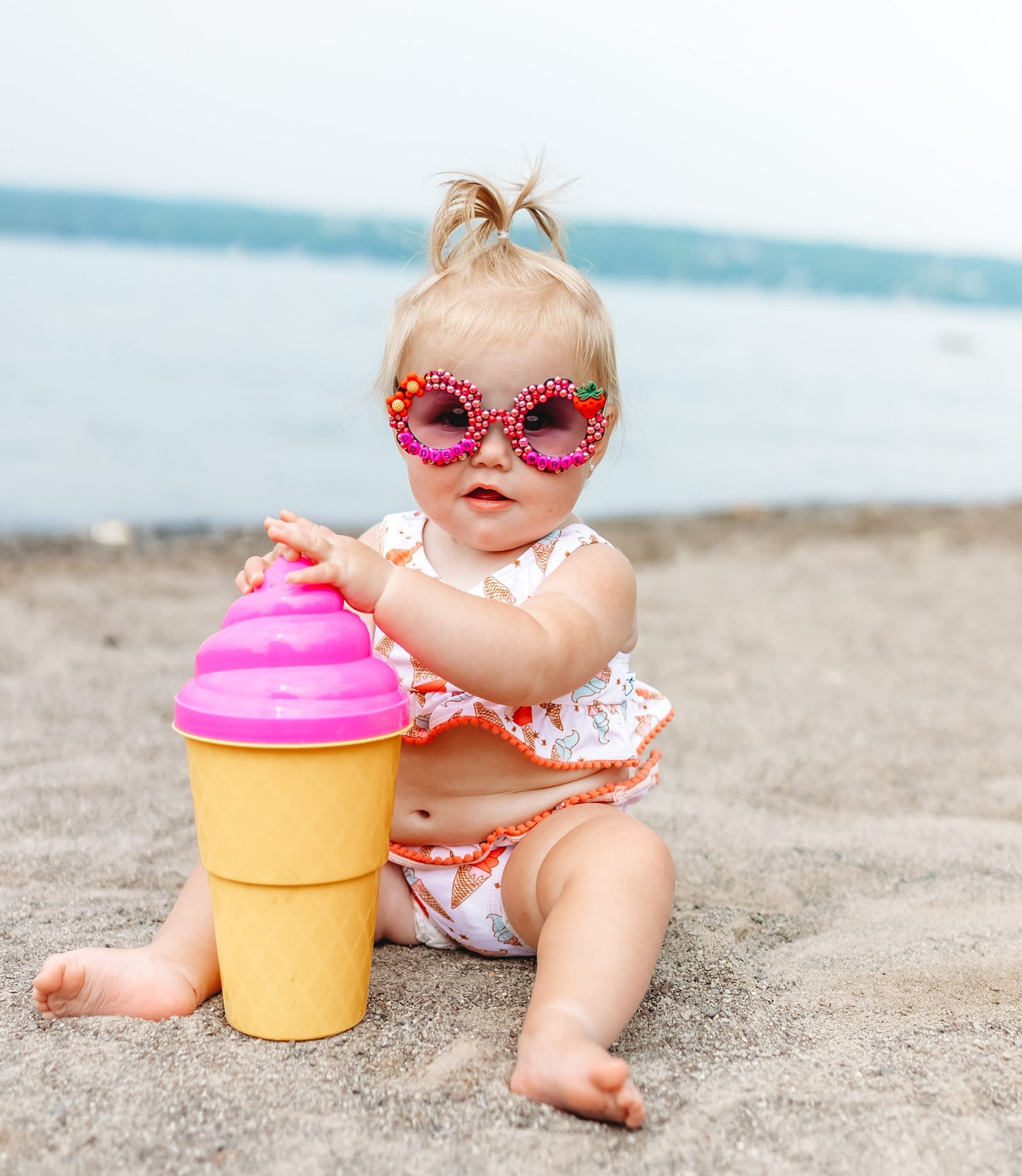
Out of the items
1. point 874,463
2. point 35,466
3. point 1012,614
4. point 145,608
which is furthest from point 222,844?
point 874,463

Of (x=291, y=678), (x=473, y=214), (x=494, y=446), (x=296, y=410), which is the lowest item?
(x=296, y=410)

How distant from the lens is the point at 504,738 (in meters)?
2.04

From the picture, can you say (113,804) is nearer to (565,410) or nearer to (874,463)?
(565,410)

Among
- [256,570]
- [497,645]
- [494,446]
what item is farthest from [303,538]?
[494,446]

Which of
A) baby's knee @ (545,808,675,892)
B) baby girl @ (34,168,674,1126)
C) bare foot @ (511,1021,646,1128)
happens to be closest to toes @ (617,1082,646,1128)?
bare foot @ (511,1021,646,1128)

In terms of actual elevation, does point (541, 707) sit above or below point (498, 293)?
below

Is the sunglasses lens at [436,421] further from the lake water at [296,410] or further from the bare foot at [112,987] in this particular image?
the lake water at [296,410]

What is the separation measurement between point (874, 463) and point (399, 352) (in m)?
10.6

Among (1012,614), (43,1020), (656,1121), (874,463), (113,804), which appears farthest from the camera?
(874,463)

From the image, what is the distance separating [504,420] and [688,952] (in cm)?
100

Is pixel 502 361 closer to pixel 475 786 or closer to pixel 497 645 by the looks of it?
pixel 497 645

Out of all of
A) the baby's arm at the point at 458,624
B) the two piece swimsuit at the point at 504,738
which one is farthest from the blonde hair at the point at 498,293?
the baby's arm at the point at 458,624

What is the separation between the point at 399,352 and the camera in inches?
83.9

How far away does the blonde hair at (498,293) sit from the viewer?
202 centimetres
